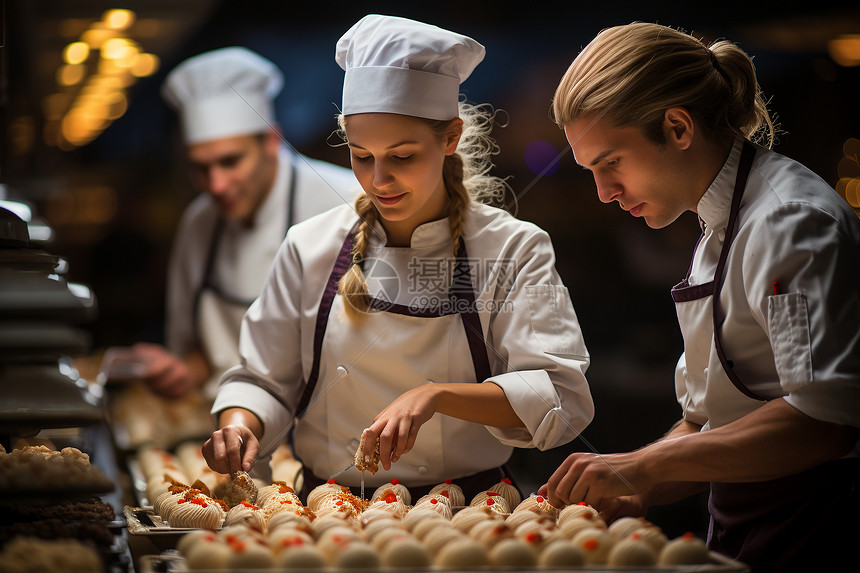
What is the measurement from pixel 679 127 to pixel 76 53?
2577 millimetres

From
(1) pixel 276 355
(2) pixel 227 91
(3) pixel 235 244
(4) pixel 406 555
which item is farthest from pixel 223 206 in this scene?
(4) pixel 406 555

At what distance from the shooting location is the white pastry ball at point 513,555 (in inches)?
45.2

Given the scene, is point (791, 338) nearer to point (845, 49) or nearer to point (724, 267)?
point (724, 267)

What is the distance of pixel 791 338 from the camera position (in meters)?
1.26

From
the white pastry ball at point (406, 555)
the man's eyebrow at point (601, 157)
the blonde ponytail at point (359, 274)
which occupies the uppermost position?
the man's eyebrow at point (601, 157)

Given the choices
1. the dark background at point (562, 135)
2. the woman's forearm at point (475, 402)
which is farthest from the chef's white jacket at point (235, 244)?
the woman's forearm at point (475, 402)

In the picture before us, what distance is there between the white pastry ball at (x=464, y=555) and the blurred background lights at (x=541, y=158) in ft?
2.74

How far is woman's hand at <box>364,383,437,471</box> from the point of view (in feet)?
4.83

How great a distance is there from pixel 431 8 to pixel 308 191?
127 cm

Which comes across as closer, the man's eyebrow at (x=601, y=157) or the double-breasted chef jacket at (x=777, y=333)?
the double-breasted chef jacket at (x=777, y=333)

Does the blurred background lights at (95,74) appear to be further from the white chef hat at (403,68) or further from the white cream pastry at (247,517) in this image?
the white cream pastry at (247,517)

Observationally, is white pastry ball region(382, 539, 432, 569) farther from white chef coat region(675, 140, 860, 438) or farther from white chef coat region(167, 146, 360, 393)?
white chef coat region(167, 146, 360, 393)

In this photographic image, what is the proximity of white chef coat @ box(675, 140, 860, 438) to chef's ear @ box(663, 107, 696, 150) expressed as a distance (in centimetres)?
9

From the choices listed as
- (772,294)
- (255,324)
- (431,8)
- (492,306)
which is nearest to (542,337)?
(492,306)
